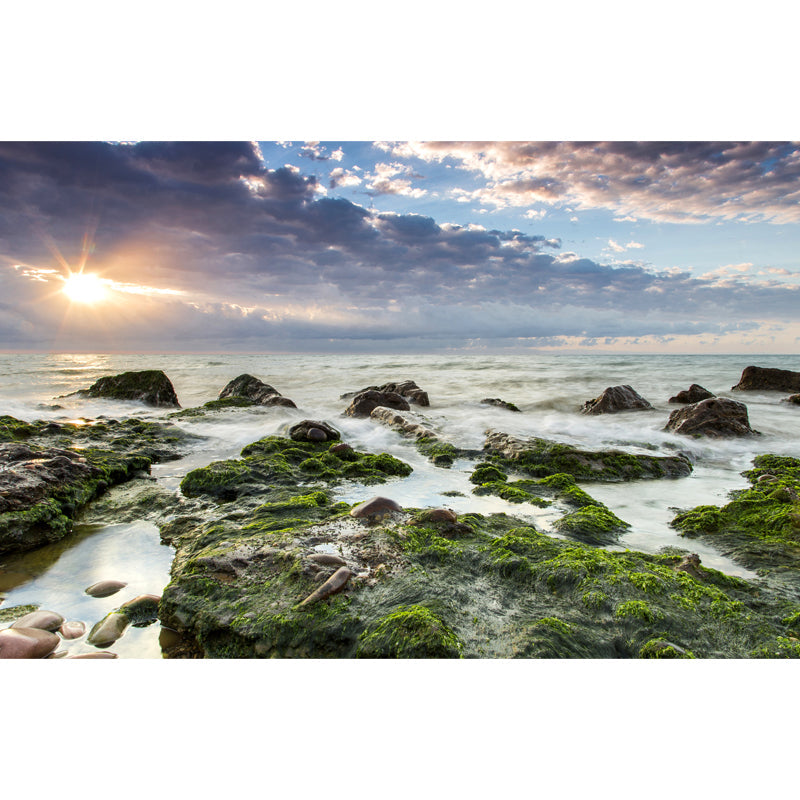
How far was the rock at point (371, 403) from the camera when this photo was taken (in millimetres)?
8648

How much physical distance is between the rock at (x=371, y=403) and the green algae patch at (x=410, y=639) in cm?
663

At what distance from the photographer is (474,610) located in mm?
2150

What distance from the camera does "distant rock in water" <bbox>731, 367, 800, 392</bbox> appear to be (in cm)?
1243

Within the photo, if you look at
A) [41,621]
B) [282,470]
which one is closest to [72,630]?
[41,621]

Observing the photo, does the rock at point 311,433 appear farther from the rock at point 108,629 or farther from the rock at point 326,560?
the rock at point 108,629

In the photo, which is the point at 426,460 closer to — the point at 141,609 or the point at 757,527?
the point at 757,527

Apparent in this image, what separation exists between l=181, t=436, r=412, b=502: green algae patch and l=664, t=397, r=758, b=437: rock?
5.12 meters

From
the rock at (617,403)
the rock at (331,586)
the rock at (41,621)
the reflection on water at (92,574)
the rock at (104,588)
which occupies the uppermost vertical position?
the rock at (617,403)

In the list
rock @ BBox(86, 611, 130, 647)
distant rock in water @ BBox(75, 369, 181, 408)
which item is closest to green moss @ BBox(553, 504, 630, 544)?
rock @ BBox(86, 611, 130, 647)

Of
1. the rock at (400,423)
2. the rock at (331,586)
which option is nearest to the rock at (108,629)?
the rock at (331,586)

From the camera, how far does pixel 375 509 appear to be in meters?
3.16

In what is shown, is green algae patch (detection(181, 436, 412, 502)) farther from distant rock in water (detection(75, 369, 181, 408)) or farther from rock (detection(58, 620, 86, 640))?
distant rock in water (detection(75, 369, 181, 408))

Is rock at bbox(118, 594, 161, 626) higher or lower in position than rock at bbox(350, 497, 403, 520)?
lower

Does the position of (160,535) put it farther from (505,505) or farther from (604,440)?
(604,440)
